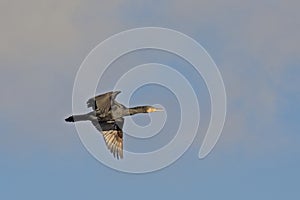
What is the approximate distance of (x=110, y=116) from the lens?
5138 centimetres

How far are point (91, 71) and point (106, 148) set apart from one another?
34.0 feet

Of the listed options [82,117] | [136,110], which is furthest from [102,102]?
[136,110]

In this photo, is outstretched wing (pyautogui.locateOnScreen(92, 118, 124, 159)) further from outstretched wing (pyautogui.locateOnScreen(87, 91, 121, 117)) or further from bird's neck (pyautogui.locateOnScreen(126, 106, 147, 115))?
outstretched wing (pyautogui.locateOnScreen(87, 91, 121, 117))

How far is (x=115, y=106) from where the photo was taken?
50.9 meters

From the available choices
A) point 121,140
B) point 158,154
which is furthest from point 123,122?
point 158,154

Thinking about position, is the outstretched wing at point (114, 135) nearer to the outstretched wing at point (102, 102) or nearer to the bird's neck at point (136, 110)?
the bird's neck at point (136, 110)

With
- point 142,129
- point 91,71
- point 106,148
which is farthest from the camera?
point 106,148

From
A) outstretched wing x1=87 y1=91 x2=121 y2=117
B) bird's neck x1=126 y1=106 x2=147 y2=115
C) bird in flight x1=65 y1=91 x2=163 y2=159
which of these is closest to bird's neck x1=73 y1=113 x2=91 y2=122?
bird in flight x1=65 y1=91 x2=163 y2=159

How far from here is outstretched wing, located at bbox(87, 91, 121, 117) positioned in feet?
162

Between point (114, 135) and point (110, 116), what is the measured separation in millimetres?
2916

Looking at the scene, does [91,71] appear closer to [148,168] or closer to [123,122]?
[148,168]

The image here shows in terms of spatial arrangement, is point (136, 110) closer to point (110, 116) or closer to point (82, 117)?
point (110, 116)

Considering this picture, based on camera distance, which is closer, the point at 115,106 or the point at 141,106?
the point at 115,106

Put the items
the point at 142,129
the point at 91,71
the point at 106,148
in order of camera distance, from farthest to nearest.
A: the point at 106,148 → the point at 142,129 → the point at 91,71
